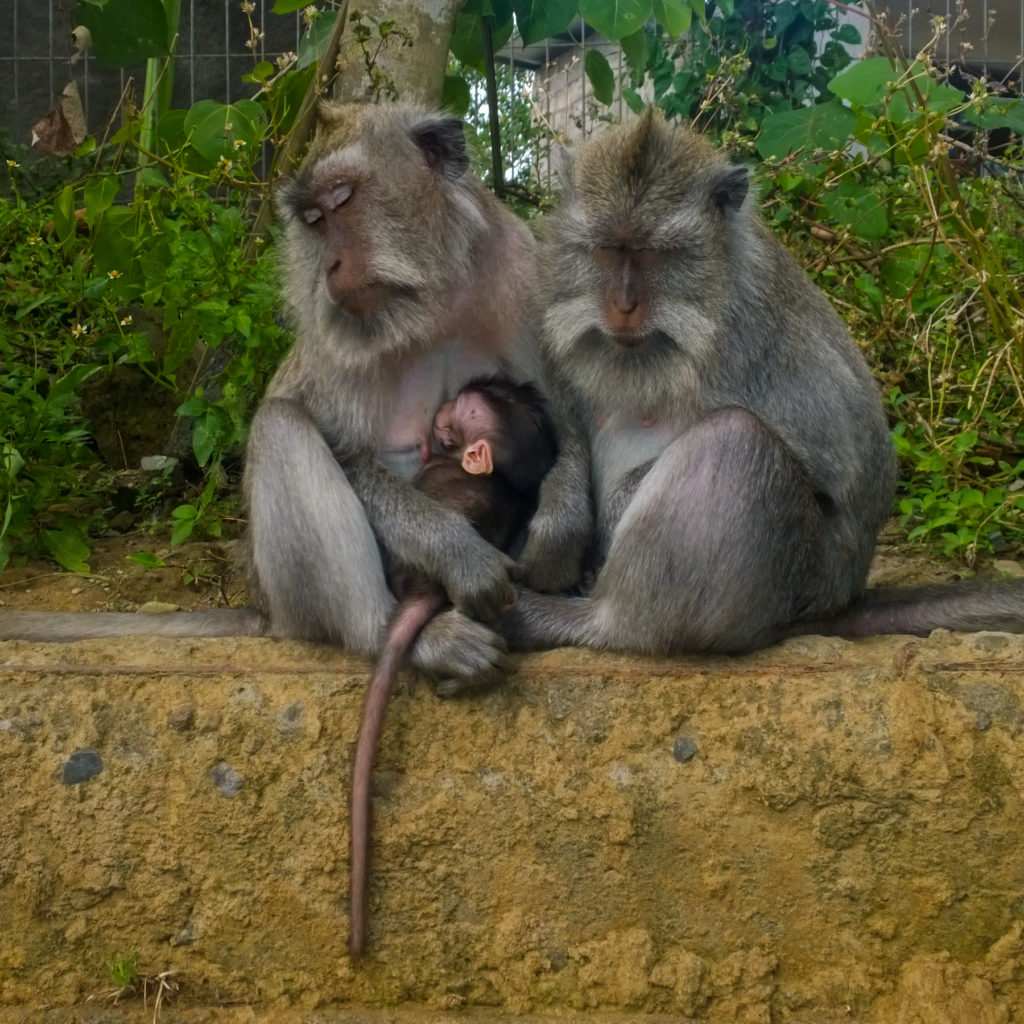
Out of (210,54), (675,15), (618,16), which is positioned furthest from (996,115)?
(210,54)

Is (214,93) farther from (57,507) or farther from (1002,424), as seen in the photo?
(1002,424)

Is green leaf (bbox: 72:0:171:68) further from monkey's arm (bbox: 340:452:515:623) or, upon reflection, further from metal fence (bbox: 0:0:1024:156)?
metal fence (bbox: 0:0:1024:156)

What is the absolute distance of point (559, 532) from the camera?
477cm

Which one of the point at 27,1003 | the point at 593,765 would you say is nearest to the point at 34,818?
the point at 27,1003

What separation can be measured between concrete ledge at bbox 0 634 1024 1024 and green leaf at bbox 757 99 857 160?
3.20 m

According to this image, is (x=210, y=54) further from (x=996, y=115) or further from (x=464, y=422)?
(x=464, y=422)

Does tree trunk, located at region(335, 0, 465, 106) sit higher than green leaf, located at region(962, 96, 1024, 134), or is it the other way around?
tree trunk, located at region(335, 0, 465, 106)

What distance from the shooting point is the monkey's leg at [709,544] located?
4305mm

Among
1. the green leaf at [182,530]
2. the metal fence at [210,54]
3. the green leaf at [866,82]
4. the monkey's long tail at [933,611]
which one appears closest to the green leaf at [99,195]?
the green leaf at [182,530]

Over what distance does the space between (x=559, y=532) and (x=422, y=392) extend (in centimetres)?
80

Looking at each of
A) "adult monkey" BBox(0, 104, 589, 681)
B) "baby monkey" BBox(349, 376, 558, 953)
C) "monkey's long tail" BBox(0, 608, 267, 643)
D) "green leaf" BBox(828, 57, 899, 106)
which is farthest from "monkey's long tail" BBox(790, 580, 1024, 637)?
"green leaf" BBox(828, 57, 899, 106)

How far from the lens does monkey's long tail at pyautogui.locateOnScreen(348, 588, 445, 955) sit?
400 cm

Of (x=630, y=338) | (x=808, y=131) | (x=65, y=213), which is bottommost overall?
(x=630, y=338)

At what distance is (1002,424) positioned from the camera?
6.85m
